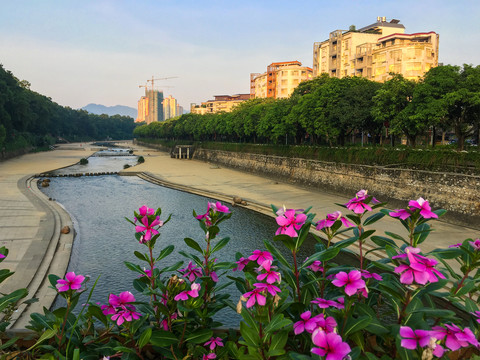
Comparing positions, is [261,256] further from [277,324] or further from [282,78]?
[282,78]

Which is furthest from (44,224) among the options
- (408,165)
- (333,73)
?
(333,73)

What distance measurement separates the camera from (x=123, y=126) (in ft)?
653

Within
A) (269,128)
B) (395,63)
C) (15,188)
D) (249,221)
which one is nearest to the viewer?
(249,221)

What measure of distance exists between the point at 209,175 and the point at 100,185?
13.3 meters

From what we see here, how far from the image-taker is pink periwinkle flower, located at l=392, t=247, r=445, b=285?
7.95 feet

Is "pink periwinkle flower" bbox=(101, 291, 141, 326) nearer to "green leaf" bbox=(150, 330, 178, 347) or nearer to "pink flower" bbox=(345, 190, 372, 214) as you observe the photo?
"green leaf" bbox=(150, 330, 178, 347)

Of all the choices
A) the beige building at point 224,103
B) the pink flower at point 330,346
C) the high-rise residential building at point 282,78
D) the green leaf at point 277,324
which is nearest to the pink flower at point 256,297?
the green leaf at point 277,324

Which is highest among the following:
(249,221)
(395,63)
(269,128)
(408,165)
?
(395,63)

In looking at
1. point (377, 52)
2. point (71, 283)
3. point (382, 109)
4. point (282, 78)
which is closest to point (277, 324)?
point (71, 283)

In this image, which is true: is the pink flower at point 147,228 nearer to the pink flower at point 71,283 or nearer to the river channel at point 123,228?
the pink flower at point 71,283

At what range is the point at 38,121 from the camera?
93938 millimetres

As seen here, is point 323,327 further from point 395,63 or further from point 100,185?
point 395,63

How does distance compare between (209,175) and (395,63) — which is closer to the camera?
(209,175)

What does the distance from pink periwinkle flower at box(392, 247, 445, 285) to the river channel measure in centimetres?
640
